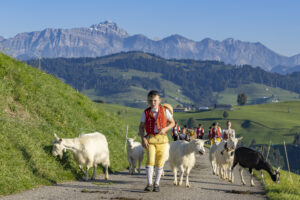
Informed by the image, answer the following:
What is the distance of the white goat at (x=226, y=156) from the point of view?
1852 centimetres

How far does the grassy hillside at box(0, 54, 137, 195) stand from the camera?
1328cm

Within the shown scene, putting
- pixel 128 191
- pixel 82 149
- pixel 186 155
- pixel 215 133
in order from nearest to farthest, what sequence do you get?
pixel 128 191 → pixel 82 149 → pixel 186 155 → pixel 215 133

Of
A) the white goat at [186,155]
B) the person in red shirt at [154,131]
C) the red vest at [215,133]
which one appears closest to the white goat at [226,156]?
the white goat at [186,155]

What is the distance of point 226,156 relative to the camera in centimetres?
1875

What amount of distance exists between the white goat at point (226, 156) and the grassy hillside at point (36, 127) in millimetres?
4645

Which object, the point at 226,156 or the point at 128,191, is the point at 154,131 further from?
the point at 226,156

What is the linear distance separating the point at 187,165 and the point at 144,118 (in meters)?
3.95

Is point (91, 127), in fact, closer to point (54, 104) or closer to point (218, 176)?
point (54, 104)

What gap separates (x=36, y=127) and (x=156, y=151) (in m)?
7.26

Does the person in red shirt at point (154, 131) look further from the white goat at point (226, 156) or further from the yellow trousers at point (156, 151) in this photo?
the white goat at point (226, 156)

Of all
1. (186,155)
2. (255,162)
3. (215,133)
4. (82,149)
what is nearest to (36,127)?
(82,149)

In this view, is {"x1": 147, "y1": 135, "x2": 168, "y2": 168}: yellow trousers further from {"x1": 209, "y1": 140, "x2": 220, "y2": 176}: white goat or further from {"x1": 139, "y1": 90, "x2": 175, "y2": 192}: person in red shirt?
{"x1": 209, "y1": 140, "x2": 220, "y2": 176}: white goat

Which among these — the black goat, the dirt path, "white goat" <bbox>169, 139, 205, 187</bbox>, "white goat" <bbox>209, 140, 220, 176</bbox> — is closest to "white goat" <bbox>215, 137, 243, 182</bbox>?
the black goat

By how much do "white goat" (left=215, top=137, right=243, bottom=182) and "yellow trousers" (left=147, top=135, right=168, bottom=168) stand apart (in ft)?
21.2
